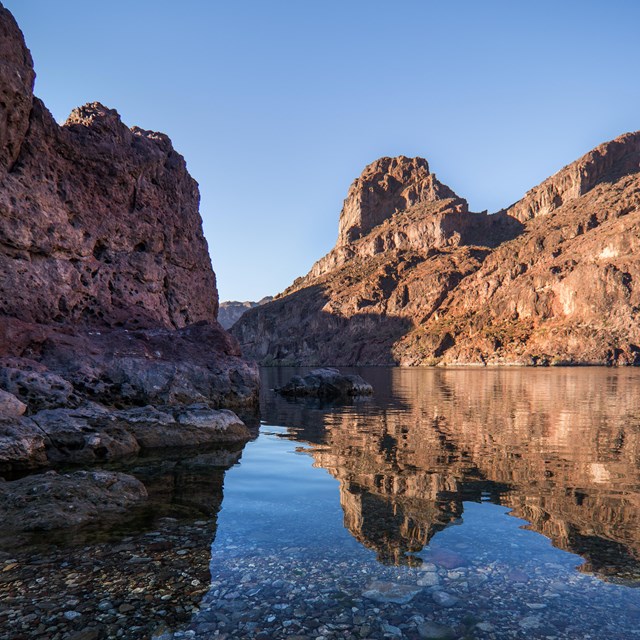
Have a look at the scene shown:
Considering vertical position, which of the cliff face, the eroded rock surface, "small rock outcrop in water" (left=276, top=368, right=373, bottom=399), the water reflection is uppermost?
the cliff face

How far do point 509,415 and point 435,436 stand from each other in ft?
26.8

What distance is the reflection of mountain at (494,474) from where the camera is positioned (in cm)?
763

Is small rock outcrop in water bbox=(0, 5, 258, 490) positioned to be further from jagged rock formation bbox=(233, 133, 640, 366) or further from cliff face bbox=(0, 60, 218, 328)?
jagged rock formation bbox=(233, 133, 640, 366)

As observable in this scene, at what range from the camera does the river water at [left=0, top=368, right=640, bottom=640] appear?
5.11 metres

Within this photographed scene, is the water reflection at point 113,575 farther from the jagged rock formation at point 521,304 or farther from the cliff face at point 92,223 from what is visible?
the jagged rock formation at point 521,304

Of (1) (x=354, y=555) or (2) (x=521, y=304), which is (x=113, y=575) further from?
(2) (x=521, y=304)

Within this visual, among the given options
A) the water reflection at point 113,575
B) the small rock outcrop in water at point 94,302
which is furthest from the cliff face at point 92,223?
the water reflection at point 113,575

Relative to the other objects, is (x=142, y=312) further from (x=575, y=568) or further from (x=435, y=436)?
(x=575, y=568)

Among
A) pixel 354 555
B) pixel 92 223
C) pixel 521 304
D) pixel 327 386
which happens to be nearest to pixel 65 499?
pixel 354 555

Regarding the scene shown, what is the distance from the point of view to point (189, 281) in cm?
3169

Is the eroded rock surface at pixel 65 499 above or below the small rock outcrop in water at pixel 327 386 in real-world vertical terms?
below

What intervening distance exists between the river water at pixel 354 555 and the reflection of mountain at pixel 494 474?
0.06 metres

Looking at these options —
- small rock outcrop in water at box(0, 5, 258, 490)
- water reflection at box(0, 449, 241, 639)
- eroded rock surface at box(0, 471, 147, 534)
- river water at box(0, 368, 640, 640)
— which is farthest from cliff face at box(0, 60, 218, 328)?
water reflection at box(0, 449, 241, 639)

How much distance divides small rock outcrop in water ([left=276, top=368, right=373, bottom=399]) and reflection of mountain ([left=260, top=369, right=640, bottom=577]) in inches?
575
